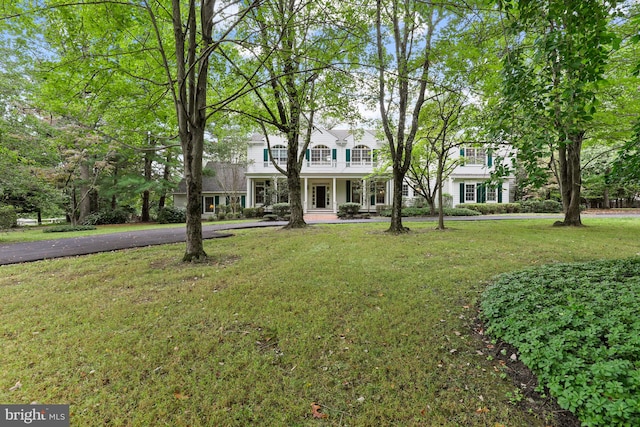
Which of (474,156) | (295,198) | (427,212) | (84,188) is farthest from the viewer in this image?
(474,156)

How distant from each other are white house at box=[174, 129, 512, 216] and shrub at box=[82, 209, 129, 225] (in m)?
5.35

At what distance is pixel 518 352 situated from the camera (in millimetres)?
2654

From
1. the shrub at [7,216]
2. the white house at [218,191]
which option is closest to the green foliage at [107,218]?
the shrub at [7,216]

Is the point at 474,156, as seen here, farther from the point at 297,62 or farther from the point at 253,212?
the point at 297,62

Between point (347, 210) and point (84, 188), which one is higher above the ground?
point (84, 188)

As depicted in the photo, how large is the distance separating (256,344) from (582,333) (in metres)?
3.01

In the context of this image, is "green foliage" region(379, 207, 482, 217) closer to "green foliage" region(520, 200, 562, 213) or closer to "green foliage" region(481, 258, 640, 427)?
"green foliage" region(520, 200, 562, 213)

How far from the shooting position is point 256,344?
9.95 ft

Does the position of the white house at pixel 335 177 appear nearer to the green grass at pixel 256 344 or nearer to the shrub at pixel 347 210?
the shrub at pixel 347 210

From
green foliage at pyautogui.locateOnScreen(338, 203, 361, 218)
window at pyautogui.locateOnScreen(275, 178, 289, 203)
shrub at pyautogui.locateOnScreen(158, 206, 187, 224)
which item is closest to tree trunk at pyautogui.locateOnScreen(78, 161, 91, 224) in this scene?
shrub at pyautogui.locateOnScreen(158, 206, 187, 224)

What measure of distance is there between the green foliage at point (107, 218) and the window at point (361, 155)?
58.6 ft

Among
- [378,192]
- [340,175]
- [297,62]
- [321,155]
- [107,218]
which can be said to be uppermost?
[321,155]

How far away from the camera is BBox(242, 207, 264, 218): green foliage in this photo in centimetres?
2141

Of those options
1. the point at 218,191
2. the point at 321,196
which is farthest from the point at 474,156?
the point at 218,191
